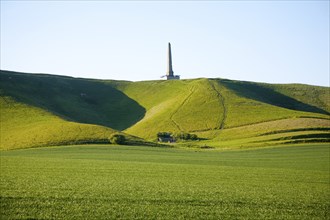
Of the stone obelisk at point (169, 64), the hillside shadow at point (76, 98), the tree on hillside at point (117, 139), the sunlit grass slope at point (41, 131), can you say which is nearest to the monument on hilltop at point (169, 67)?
the stone obelisk at point (169, 64)

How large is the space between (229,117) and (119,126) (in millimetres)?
43027

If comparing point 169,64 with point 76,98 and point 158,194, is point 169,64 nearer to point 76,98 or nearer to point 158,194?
point 76,98

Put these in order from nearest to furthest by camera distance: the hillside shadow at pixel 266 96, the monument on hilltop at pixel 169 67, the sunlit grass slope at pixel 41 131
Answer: the sunlit grass slope at pixel 41 131, the hillside shadow at pixel 266 96, the monument on hilltop at pixel 169 67

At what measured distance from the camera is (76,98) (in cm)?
16838

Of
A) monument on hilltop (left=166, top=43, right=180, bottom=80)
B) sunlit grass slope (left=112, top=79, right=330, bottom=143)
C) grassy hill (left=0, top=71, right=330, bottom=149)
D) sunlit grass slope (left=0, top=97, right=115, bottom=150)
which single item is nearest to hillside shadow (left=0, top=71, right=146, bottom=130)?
grassy hill (left=0, top=71, right=330, bottom=149)

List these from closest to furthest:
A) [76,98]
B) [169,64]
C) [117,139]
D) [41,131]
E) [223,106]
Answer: [117,139]
[41,131]
[223,106]
[76,98]
[169,64]

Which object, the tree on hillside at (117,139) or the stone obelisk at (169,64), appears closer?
the tree on hillside at (117,139)

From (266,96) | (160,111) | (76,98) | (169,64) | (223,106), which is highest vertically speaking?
(169,64)

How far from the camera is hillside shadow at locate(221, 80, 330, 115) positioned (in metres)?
158

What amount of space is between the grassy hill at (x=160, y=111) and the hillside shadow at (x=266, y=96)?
1.30 ft

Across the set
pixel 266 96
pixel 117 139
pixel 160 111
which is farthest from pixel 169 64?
pixel 117 139

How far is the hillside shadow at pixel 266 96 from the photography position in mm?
157500

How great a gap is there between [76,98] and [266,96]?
81.4 metres

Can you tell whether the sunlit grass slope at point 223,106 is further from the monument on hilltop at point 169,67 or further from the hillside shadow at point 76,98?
the hillside shadow at point 76,98
